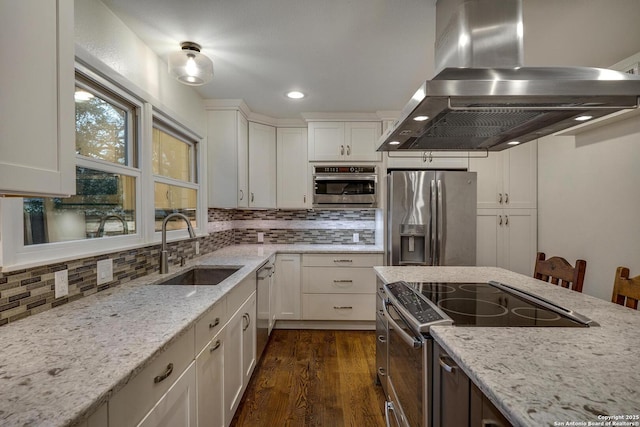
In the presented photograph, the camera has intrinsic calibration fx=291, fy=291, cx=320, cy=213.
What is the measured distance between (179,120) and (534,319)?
101 inches

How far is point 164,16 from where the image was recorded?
5.30ft

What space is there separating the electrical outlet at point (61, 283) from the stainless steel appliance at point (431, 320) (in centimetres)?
147

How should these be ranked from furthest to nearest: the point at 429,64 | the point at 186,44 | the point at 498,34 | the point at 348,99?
the point at 348,99, the point at 429,64, the point at 186,44, the point at 498,34

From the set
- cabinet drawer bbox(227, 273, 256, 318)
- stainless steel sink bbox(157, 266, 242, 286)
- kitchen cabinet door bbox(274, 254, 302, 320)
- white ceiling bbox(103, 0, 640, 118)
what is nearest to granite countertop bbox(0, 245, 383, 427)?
cabinet drawer bbox(227, 273, 256, 318)

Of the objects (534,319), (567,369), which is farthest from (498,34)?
(567,369)

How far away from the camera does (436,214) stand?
9.23 feet

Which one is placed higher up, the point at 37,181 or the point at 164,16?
the point at 164,16

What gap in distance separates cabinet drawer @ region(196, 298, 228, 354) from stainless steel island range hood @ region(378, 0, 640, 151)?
1.24 m

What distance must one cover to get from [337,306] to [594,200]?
2.53m

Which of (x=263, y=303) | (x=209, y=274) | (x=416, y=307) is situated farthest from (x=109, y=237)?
(x=416, y=307)

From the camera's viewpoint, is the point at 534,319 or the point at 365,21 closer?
the point at 534,319

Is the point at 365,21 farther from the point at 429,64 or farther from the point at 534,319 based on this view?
the point at 534,319

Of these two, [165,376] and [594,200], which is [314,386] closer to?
[165,376]

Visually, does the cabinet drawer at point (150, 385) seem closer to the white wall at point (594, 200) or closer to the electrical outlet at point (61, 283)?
the electrical outlet at point (61, 283)
